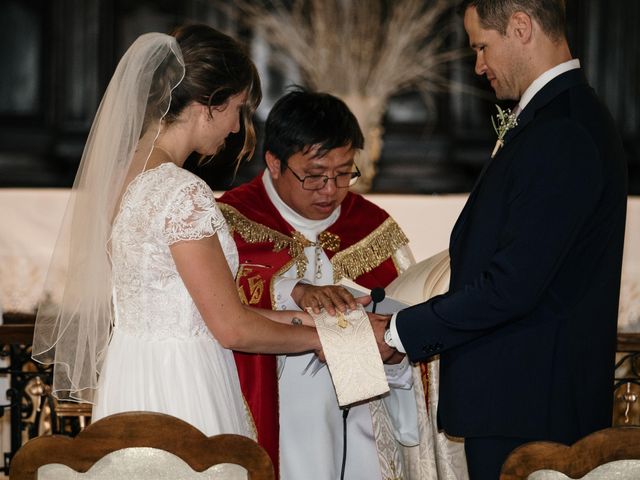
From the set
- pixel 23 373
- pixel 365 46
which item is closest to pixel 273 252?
pixel 23 373

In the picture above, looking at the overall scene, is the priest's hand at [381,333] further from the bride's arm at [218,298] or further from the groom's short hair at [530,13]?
the groom's short hair at [530,13]

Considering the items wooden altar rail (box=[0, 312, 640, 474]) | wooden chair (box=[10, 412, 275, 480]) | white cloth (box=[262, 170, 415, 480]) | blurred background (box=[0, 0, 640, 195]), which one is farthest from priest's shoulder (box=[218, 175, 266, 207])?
blurred background (box=[0, 0, 640, 195])

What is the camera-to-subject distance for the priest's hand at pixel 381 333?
3.02 metres

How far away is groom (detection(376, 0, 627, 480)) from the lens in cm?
247

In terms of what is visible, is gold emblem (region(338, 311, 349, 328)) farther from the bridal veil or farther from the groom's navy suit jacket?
the bridal veil

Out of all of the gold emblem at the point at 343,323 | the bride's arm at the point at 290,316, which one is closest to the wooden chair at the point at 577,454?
the gold emblem at the point at 343,323

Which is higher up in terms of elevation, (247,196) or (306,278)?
(247,196)

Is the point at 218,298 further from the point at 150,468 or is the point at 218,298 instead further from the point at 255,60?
the point at 255,60

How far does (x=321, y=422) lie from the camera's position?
332 cm

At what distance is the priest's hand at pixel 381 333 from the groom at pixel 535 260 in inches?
13.1

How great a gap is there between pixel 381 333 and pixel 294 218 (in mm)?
666

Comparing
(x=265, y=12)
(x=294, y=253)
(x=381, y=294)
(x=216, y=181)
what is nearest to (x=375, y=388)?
(x=381, y=294)

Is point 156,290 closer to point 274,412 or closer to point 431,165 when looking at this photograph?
point 274,412

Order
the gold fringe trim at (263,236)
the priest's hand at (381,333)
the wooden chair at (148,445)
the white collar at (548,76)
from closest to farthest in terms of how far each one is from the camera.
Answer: the wooden chair at (148,445) → the white collar at (548,76) → the priest's hand at (381,333) → the gold fringe trim at (263,236)
